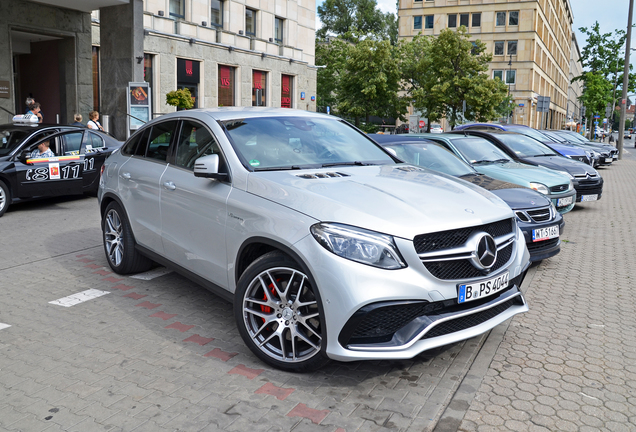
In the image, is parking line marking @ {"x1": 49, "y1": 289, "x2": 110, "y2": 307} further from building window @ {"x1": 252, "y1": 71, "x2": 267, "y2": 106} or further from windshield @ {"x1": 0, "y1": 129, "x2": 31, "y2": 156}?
building window @ {"x1": 252, "y1": 71, "x2": 267, "y2": 106}

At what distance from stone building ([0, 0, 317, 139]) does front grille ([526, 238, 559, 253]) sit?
16225mm

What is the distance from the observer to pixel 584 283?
639cm

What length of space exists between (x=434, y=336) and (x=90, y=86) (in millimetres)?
21848

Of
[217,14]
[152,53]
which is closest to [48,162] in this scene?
[152,53]

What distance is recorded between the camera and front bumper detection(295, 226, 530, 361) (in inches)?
133

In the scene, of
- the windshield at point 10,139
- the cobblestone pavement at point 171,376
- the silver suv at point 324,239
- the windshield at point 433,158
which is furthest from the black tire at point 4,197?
the windshield at point 433,158

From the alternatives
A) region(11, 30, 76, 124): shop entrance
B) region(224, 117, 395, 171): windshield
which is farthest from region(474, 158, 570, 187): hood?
region(11, 30, 76, 124): shop entrance

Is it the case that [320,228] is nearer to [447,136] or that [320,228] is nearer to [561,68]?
[447,136]

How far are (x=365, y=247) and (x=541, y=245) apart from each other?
403 cm

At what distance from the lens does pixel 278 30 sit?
37219 mm

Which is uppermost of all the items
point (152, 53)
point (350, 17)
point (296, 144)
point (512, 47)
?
point (350, 17)

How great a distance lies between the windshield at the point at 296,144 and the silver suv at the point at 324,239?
14mm

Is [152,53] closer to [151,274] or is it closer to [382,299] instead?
[151,274]

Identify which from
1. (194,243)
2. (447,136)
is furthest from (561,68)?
(194,243)
